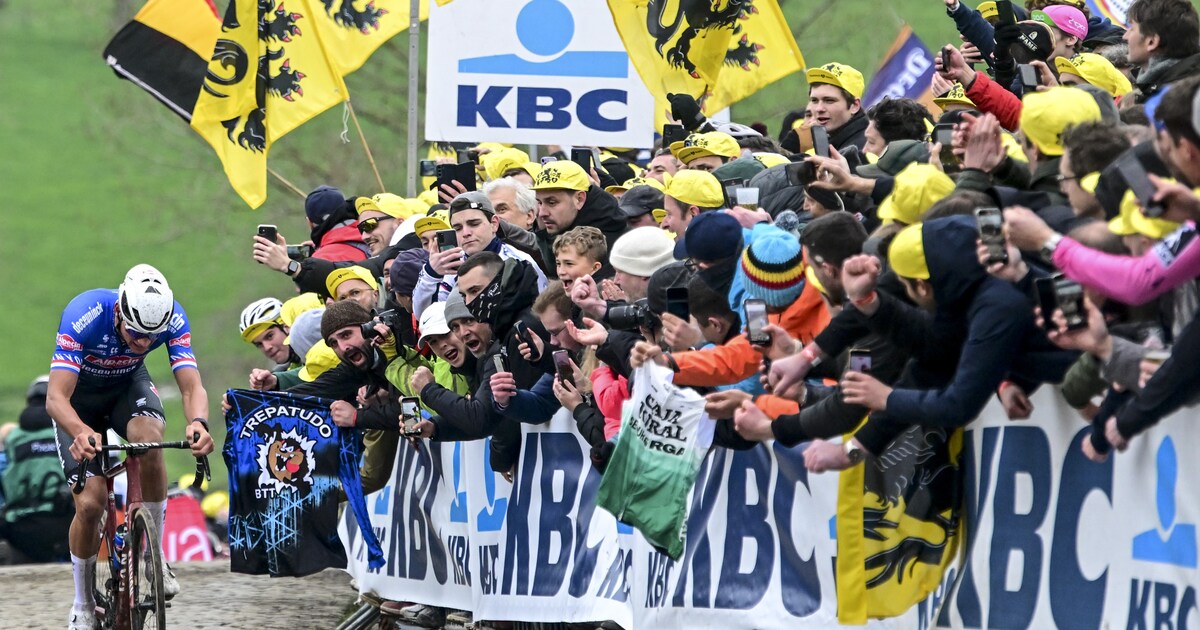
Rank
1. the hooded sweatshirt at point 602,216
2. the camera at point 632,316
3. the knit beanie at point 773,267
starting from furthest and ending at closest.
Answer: the hooded sweatshirt at point 602,216
the camera at point 632,316
the knit beanie at point 773,267

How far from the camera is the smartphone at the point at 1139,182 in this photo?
16.6 feet

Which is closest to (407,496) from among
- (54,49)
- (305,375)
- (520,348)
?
(305,375)

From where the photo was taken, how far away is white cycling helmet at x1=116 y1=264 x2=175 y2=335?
10.2 meters

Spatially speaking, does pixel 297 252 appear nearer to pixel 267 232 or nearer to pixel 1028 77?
pixel 267 232

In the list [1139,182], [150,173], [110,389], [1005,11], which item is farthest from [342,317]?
[150,173]

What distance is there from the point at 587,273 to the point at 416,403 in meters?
1.76

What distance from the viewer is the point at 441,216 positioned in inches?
448

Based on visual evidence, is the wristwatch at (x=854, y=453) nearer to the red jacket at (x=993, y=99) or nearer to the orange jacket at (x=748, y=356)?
the orange jacket at (x=748, y=356)

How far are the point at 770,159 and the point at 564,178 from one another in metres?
1.25

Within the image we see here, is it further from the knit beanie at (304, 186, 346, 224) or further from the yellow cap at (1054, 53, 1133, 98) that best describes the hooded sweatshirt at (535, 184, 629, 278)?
the knit beanie at (304, 186, 346, 224)

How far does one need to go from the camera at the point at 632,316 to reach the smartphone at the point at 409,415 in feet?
7.24

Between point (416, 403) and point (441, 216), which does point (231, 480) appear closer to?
point (416, 403)

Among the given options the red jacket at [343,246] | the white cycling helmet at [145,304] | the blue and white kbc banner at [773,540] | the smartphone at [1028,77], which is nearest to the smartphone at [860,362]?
the blue and white kbc banner at [773,540]

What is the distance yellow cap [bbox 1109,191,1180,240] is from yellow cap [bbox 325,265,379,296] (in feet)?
23.2
